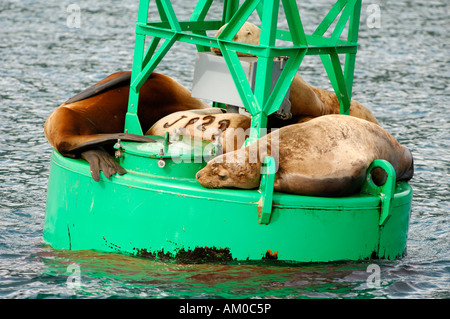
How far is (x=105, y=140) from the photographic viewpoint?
829 centimetres

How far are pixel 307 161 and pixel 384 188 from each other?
2.46 ft

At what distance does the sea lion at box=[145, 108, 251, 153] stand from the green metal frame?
11.4 inches

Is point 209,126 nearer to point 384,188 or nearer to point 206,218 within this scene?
point 206,218

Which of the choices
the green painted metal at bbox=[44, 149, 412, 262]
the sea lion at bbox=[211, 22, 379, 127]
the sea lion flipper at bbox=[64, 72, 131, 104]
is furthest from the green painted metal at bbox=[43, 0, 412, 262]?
the sea lion flipper at bbox=[64, 72, 131, 104]

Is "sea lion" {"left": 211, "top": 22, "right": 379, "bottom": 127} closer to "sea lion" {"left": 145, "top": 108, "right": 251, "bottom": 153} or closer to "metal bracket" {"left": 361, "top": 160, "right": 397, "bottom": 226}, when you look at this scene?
"sea lion" {"left": 145, "top": 108, "right": 251, "bottom": 153}

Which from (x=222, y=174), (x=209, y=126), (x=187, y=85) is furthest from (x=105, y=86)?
(x=187, y=85)

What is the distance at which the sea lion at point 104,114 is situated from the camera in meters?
8.34

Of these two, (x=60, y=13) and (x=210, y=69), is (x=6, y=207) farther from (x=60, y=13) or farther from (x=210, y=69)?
(x=60, y=13)

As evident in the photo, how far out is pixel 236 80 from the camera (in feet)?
26.6

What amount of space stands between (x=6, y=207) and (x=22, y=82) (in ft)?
22.8

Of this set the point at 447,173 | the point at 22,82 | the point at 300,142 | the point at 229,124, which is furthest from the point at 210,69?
the point at 22,82

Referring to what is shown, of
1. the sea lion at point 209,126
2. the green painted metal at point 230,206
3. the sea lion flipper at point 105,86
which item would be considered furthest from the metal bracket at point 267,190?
the sea lion flipper at point 105,86

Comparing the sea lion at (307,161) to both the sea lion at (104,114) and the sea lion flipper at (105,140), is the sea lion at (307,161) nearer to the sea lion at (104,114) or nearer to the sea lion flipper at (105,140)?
the sea lion flipper at (105,140)

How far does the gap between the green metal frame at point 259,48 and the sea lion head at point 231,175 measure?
0.36m
